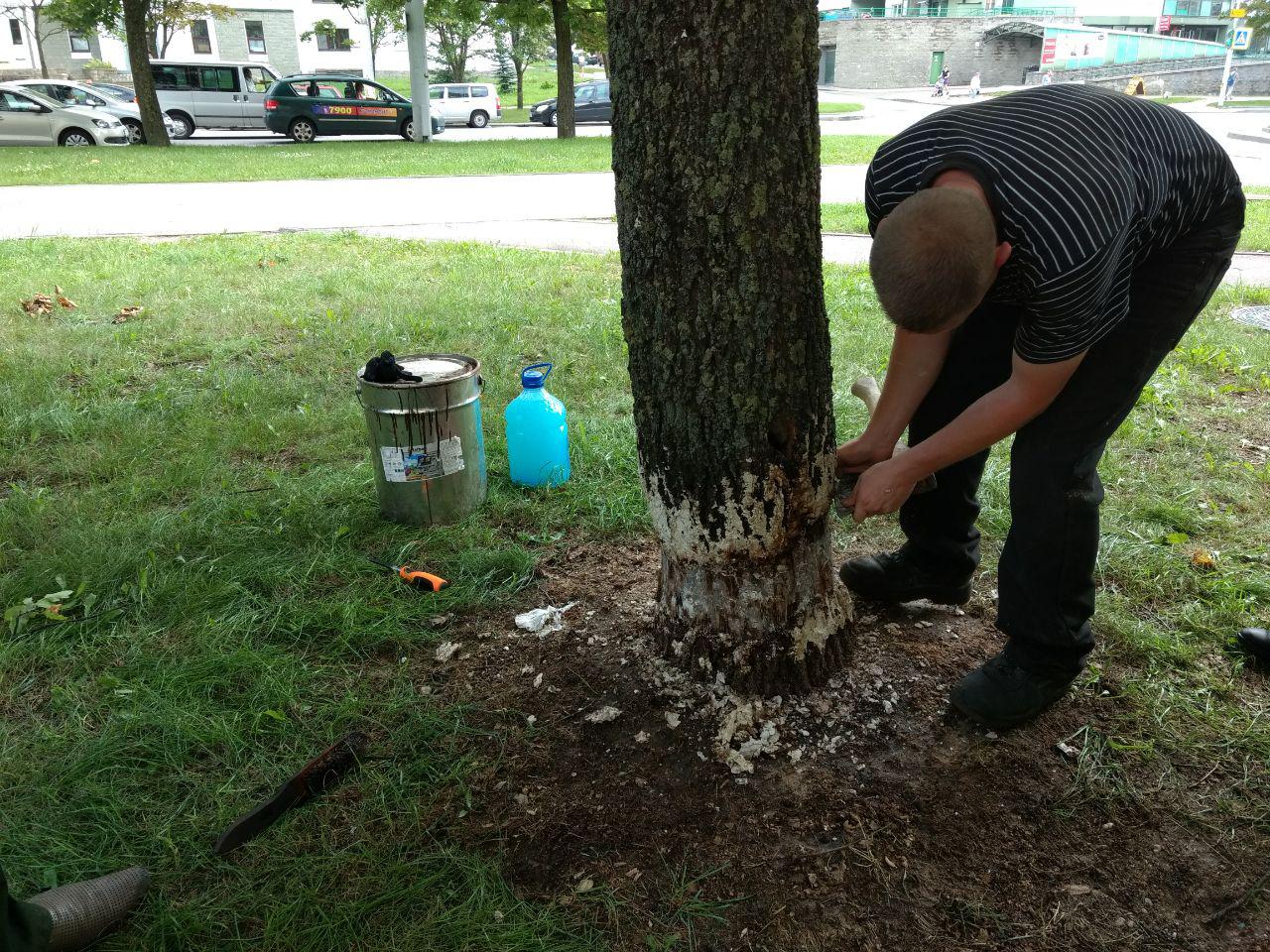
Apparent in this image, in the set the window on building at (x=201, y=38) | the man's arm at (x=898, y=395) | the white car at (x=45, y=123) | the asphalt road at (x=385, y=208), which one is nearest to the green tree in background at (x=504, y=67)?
the window on building at (x=201, y=38)

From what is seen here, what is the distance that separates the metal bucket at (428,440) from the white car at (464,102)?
27.1 metres

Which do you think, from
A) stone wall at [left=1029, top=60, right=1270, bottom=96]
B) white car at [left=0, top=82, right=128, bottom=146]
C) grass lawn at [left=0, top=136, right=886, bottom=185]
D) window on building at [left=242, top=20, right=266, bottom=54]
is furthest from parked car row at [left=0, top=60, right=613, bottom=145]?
stone wall at [left=1029, top=60, right=1270, bottom=96]

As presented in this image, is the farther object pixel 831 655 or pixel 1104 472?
pixel 1104 472

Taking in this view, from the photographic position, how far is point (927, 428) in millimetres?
2404

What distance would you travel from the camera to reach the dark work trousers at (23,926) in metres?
1.61

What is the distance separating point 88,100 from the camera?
20203mm

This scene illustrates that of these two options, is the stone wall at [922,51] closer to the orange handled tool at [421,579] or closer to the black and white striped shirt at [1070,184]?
the orange handled tool at [421,579]

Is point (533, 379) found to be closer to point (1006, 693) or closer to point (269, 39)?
point (1006, 693)

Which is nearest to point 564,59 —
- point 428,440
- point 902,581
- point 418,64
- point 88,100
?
point 418,64

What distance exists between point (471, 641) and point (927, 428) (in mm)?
1381

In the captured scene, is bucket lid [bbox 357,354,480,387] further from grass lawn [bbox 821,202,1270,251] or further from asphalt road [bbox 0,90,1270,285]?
grass lawn [bbox 821,202,1270,251]

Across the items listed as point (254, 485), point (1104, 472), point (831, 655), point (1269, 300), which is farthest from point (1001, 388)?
point (1269, 300)

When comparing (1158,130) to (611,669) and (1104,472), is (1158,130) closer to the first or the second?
(611,669)

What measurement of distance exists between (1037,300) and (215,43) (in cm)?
4618
